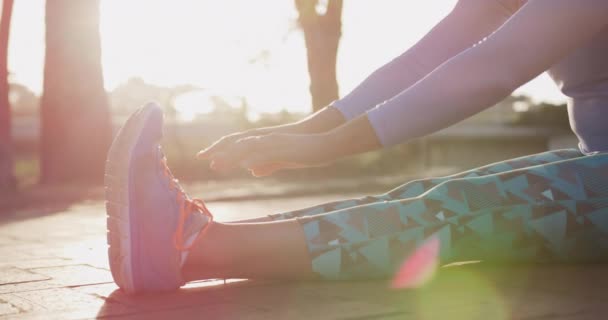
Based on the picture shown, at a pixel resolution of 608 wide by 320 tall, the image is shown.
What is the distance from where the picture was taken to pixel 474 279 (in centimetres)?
253

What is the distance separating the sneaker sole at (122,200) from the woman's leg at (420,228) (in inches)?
6.9

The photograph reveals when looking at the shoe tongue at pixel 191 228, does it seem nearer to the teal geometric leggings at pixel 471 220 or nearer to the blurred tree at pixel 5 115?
the teal geometric leggings at pixel 471 220

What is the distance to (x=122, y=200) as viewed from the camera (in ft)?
7.57

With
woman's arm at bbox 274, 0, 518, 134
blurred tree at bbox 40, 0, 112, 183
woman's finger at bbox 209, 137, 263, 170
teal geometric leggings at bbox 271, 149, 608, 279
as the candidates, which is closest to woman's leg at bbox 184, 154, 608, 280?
teal geometric leggings at bbox 271, 149, 608, 279

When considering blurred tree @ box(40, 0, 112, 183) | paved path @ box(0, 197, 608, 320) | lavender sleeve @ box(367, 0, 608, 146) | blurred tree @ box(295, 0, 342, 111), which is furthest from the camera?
blurred tree @ box(295, 0, 342, 111)

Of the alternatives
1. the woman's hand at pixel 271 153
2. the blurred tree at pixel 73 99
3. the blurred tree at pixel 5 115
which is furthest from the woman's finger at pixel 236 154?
the blurred tree at pixel 73 99

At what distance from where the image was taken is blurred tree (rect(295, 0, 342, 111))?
15.4m

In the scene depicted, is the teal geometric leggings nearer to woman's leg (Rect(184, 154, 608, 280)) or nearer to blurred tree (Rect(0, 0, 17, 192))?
woman's leg (Rect(184, 154, 608, 280))

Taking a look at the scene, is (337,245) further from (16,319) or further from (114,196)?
(16,319)

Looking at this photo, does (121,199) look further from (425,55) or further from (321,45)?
(321,45)

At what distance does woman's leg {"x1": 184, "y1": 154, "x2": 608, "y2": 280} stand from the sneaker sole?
17 cm

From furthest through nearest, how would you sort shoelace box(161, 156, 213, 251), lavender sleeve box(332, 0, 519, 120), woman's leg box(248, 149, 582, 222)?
lavender sleeve box(332, 0, 519, 120) < woman's leg box(248, 149, 582, 222) < shoelace box(161, 156, 213, 251)

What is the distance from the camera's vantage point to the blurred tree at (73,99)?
11.0 metres

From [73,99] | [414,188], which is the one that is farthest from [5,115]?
[414,188]
